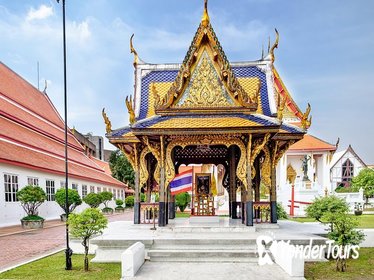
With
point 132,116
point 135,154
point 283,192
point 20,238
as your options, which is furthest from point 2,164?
point 283,192

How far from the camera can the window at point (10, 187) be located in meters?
18.7

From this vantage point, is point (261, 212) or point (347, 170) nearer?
point (261, 212)

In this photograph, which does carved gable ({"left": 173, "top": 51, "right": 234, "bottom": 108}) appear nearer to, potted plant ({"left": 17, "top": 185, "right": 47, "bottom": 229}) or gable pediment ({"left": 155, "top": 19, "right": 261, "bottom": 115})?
gable pediment ({"left": 155, "top": 19, "right": 261, "bottom": 115})

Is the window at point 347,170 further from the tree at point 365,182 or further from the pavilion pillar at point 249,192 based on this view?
the pavilion pillar at point 249,192

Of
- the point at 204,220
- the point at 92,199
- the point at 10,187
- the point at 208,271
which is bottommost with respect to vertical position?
the point at 92,199

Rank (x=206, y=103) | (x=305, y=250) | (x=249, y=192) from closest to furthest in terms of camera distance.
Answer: (x=305, y=250)
(x=249, y=192)
(x=206, y=103)

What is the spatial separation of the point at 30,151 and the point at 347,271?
20.5 m

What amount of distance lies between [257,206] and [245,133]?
2.62 meters

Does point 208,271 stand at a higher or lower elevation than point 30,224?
higher

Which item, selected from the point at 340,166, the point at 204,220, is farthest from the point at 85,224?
the point at 340,166

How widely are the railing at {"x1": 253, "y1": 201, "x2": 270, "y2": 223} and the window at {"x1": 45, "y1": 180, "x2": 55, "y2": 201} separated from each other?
54.1 ft

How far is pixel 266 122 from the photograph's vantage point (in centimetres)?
974

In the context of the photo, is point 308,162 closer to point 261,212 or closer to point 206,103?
point 261,212

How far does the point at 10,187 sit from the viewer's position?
1903cm
